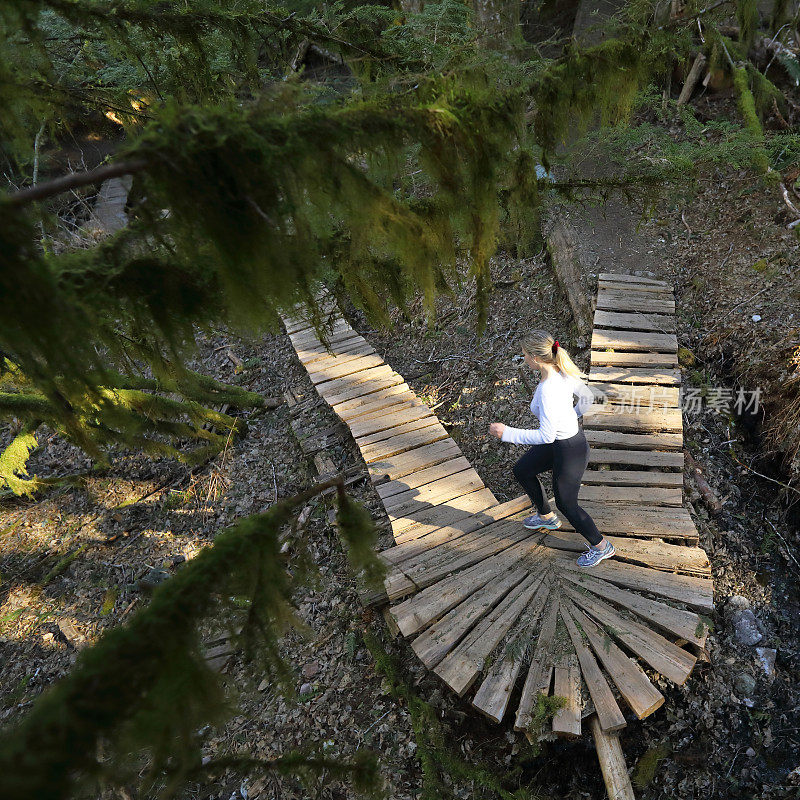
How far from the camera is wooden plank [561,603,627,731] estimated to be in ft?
11.8

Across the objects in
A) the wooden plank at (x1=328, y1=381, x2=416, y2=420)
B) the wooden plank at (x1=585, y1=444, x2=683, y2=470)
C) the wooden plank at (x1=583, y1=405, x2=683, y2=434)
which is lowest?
the wooden plank at (x1=328, y1=381, x2=416, y2=420)

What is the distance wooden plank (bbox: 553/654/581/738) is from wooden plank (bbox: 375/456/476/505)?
96.9 inches

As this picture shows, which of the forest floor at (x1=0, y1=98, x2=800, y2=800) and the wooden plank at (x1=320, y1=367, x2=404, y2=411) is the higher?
the wooden plank at (x1=320, y1=367, x2=404, y2=411)

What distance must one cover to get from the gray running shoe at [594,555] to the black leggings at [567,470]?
11cm

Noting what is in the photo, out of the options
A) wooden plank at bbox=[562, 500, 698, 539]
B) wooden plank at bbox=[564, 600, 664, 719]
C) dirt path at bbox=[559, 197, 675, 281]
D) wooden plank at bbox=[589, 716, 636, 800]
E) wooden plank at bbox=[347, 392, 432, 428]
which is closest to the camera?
wooden plank at bbox=[589, 716, 636, 800]

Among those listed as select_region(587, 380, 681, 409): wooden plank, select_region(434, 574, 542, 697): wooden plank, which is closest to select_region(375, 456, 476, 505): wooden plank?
select_region(434, 574, 542, 697): wooden plank

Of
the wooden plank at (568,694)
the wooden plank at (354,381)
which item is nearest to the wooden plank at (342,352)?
the wooden plank at (354,381)

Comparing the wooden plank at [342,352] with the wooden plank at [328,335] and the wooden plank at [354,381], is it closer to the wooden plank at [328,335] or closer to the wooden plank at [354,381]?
the wooden plank at [328,335]

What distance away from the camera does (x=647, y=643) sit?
3.98 m

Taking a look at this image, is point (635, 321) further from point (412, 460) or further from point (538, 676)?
point (538, 676)

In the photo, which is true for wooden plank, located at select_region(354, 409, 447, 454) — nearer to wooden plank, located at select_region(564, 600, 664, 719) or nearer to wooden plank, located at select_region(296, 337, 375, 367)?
wooden plank, located at select_region(296, 337, 375, 367)

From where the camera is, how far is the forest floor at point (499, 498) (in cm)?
399

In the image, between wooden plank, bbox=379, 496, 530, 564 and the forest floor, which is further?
wooden plank, bbox=379, 496, 530, 564

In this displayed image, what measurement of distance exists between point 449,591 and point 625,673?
1.49 m
